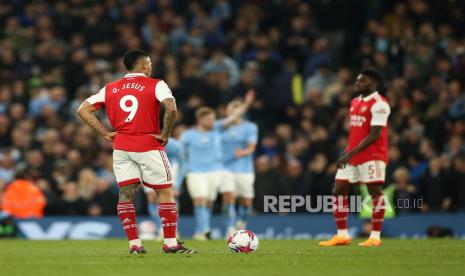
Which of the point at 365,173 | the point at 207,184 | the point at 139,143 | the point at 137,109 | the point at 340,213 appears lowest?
the point at 340,213

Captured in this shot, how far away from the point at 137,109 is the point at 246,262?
239cm

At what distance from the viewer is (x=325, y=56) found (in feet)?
84.9

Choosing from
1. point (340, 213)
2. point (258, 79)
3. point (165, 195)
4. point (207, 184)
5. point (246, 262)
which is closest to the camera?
point (246, 262)

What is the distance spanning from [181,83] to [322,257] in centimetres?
1305

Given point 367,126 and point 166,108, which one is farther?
point 367,126

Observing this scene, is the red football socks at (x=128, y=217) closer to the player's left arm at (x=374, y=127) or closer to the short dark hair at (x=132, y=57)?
the short dark hair at (x=132, y=57)

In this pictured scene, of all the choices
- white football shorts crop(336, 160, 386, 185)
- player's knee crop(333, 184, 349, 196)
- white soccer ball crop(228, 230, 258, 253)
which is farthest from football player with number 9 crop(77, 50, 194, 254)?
white football shorts crop(336, 160, 386, 185)

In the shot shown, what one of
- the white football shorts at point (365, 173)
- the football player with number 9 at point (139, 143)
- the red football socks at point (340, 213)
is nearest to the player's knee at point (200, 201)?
the red football socks at point (340, 213)

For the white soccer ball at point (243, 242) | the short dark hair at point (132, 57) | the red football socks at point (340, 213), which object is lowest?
the white soccer ball at point (243, 242)

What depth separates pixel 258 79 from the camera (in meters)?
25.7

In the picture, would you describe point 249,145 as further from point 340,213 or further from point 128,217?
point 128,217

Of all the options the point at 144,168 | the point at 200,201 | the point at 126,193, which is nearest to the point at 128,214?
the point at 126,193

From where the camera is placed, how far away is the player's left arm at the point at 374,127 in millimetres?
15469

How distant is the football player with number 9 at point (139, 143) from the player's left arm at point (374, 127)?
3.10m
